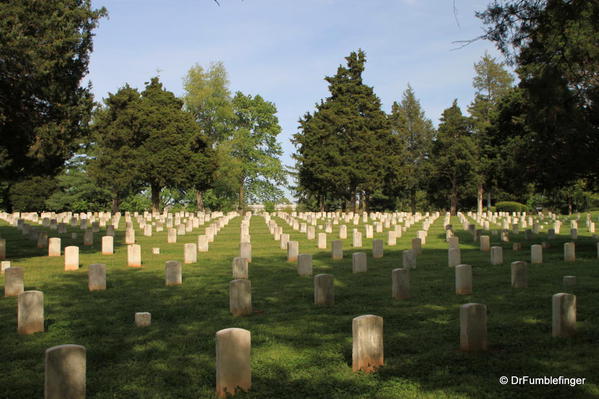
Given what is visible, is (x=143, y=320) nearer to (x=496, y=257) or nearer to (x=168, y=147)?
(x=496, y=257)

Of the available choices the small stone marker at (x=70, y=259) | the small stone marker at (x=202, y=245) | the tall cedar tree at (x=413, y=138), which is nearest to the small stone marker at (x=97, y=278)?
the small stone marker at (x=70, y=259)

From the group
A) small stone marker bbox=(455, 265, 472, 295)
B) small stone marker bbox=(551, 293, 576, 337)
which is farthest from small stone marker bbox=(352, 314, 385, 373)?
small stone marker bbox=(455, 265, 472, 295)

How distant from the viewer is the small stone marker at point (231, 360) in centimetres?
574

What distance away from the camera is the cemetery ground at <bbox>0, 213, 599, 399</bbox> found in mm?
6051

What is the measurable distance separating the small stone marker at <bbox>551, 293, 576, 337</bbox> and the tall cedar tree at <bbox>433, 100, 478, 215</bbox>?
53666mm

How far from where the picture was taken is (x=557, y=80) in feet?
32.9

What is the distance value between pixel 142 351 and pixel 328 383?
2704mm

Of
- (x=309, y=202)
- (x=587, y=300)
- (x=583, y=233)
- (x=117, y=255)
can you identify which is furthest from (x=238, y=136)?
(x=587, y=300)

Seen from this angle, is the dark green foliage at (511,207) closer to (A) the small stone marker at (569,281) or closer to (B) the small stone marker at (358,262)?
(B) the small stone marker at (358,262)

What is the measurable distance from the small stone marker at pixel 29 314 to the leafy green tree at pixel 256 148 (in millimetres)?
59810

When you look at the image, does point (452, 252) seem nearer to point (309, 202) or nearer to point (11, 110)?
point (11, 110)

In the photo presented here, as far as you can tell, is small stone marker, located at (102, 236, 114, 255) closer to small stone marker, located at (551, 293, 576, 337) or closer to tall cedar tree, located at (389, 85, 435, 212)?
small stone marker, located at (551, 293, 576, 337)

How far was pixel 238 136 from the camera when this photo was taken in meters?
68.5

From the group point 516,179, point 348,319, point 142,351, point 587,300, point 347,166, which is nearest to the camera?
point 142,351
